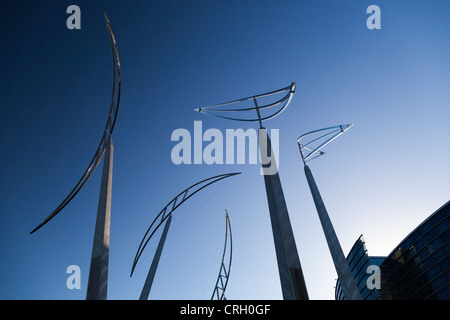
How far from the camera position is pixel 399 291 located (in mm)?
65688

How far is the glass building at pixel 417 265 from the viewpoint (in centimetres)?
5481

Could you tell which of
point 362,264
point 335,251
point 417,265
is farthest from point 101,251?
point 362,264

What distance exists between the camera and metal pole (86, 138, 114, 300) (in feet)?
30.3

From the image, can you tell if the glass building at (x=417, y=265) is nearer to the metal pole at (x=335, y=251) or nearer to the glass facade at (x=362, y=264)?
the glass facade at (x=362, y=264)

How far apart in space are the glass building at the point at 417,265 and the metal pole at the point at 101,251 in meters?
66.1

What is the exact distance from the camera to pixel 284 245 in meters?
8.93

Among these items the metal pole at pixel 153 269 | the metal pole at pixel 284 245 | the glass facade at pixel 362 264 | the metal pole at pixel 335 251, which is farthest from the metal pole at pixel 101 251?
the glass facade at pixel 362 264

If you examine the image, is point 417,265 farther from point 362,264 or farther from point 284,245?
point 284,245

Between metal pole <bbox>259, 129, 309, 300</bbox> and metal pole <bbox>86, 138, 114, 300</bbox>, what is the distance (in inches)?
241

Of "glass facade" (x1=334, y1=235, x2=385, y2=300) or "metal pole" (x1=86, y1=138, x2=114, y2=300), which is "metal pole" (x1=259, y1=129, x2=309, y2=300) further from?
"glass facade" (x1=334, y1=235, x2=385, y2=300)

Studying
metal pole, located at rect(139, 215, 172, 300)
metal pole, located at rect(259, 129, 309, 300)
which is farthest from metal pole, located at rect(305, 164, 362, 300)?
metal pole, located at rect(139, 215, 172, 300)
